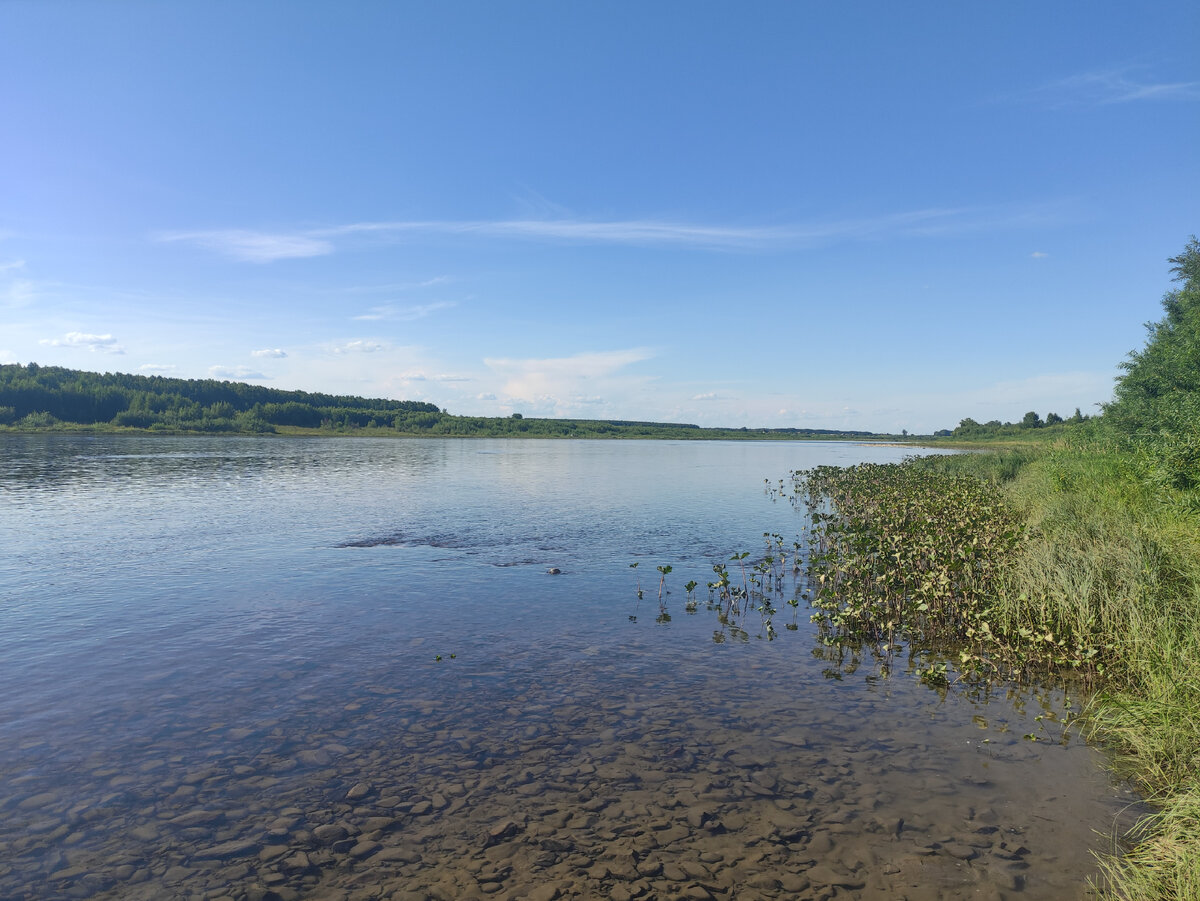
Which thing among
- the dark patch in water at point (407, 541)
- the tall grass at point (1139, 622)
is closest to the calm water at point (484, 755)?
the tall grass at point (1139, 622)

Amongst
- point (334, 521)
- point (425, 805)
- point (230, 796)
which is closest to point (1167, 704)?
point (425, 805)

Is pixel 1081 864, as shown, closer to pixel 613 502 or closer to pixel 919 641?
pixel 919 641

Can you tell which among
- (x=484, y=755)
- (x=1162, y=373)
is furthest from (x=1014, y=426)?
(x=484, y=755)

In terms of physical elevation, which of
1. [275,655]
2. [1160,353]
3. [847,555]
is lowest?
[275,655]

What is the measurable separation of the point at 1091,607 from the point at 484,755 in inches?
533

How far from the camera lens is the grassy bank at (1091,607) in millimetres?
9000

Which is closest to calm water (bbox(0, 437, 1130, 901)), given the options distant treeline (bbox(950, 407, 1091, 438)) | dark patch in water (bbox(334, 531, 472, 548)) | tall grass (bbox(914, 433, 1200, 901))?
Result: tall grass (bbox(914, 433, 1200, 901))

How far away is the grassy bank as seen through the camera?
354 inches

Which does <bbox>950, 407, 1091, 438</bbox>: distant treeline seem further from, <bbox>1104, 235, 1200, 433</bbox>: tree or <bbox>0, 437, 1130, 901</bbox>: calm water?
<bbox>0, 437, 1130, 901</bbox>: calm water

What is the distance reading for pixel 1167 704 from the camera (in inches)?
383

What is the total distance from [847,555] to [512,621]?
12852 mm

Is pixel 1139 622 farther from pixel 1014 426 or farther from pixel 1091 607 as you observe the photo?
pixel 1014 426

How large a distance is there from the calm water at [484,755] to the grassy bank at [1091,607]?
0.89 meters

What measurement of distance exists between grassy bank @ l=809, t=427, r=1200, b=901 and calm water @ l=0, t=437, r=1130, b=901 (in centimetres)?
89
